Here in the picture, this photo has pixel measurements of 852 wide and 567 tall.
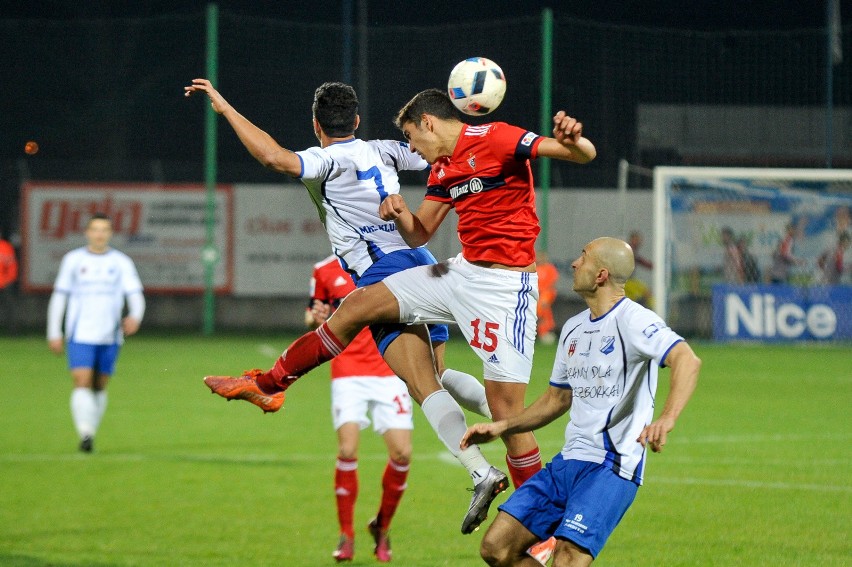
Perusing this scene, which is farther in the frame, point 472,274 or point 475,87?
point 472,274

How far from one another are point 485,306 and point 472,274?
0.19 m

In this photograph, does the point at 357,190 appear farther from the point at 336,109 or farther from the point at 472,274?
the point at 472,274

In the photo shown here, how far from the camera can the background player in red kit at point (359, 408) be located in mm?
9258

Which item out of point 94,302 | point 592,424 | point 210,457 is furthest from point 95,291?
point 592,424

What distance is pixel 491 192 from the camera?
6.61 meters

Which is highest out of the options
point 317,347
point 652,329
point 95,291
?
point 95,291

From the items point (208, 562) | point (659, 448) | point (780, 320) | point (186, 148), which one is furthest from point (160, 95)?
point (659, 448)

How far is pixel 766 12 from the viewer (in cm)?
3591

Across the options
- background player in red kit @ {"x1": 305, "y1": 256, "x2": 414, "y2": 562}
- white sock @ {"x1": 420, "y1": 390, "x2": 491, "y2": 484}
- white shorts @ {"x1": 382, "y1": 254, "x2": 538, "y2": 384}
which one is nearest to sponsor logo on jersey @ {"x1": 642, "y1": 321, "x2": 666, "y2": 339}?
white shorts @ {"x1": 382, "y1": 254, "x2": 538, "y2": 384}

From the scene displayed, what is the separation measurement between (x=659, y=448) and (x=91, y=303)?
9483 millimetres

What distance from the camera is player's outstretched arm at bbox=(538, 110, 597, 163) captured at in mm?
5839

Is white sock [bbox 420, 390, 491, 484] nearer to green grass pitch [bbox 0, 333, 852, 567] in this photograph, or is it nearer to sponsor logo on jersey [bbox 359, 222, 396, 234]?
sponsor logo on jersey [bbox 359, 222, 396, 234]

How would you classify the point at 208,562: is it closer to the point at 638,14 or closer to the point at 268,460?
the point at 268,460

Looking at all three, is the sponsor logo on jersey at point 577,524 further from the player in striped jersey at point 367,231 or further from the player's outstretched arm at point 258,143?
the player's outstretched arm at point 258,143
